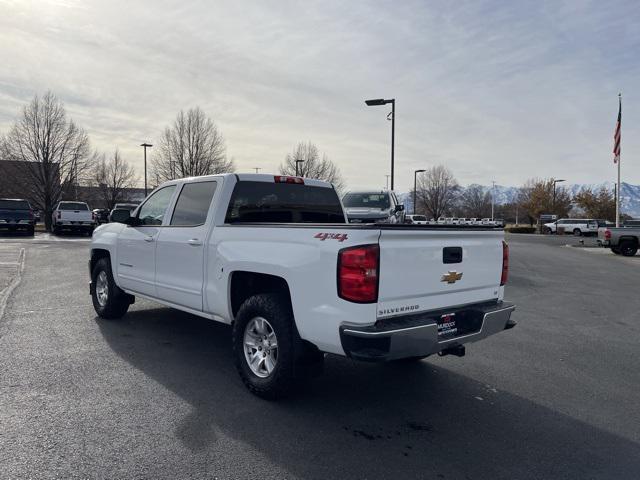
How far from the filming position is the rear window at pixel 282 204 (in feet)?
16.8

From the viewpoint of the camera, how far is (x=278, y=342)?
3922 mm

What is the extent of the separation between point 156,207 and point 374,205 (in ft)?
32.3

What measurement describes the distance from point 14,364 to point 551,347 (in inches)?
242

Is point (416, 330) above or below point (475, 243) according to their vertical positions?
below

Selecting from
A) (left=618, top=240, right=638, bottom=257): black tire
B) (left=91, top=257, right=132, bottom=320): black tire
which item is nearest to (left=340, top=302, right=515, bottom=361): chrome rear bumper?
(left=91, top=257, right=132, bottom=320): black tire

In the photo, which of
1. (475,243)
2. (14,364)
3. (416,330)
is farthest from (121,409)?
(475,243)

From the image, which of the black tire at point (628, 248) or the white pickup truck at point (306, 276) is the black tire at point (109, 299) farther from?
the black tire at point (628, 248)

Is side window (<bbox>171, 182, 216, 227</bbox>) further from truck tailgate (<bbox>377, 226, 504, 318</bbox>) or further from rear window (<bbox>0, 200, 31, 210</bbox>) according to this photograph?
rear window (<bbox>0, 200, 31, 210</bbox>)

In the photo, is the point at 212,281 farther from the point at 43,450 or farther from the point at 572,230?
the point at 572,230

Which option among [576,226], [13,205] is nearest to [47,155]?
[13,205]

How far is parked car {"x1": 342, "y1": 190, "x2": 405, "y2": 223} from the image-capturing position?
13922 mm

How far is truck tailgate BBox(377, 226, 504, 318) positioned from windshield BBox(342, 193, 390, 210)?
34.6 feet

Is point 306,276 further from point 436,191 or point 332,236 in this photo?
point 436,191

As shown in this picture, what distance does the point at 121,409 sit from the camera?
3.89m
